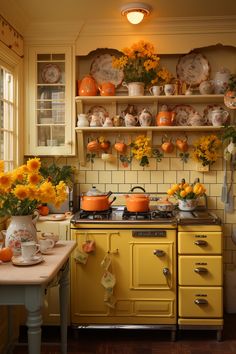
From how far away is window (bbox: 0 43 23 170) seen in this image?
3453mm

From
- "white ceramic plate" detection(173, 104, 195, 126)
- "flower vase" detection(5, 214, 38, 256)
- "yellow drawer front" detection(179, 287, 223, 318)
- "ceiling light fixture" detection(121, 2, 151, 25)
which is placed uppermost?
"ceiling light fixture" detection(121, 2, 151, 25)

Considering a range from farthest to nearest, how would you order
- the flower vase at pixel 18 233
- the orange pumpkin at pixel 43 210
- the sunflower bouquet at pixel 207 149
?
the sunflower bouquet at pixel 207 149 → the orange pumpkin at pixel 43 210 → the flower vase at pixel 18 233

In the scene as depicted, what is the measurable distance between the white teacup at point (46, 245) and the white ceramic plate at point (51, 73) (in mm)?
1824

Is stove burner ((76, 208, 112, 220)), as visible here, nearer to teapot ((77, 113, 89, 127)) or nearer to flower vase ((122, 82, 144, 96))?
teapot ((77, 113, 89, 127))

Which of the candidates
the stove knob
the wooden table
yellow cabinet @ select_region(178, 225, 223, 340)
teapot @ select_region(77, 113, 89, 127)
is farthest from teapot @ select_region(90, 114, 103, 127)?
the wooden table

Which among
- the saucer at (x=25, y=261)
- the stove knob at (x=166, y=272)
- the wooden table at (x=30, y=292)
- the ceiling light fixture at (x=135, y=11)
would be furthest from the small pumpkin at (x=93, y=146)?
the wooden table at (x=30, y=292)

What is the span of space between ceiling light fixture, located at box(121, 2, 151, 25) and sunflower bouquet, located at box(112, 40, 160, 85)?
0.27 metres

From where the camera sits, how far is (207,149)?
372cm

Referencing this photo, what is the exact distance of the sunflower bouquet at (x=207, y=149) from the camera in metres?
3.72

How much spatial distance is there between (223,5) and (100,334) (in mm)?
2720

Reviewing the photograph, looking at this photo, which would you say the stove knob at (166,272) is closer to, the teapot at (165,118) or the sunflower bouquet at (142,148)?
the sunflower bouquet at (142,148)

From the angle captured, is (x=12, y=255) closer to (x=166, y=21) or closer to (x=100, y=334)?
(x=100, y=334)

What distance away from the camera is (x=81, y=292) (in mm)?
3262

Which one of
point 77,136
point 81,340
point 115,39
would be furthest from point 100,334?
point 115,39
